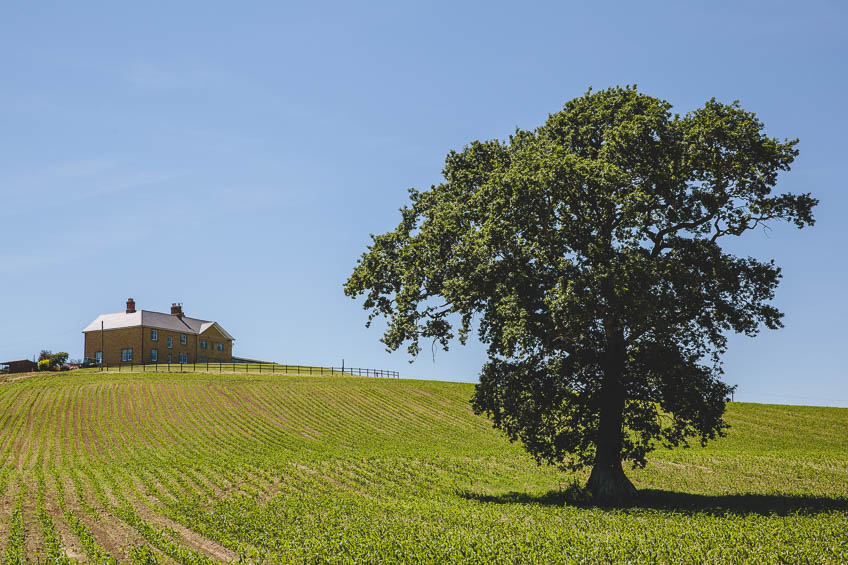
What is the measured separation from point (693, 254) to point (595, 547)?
52.1 feet

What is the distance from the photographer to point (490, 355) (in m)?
30.9

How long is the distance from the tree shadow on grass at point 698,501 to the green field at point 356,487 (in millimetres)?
137

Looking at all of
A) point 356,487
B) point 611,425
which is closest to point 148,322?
point 356,487

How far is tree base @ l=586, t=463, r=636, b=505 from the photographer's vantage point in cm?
2884

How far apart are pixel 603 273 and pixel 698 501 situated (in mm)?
10544

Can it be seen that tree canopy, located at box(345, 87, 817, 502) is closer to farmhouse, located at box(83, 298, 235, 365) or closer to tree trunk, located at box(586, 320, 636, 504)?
tree trunk, located at box(586, 320, 636, 504)

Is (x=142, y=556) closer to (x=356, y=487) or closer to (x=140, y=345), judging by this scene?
(x=356, y=487)

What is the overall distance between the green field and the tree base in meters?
1.03

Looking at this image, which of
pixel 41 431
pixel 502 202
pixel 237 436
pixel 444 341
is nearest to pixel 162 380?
pixel 41 431

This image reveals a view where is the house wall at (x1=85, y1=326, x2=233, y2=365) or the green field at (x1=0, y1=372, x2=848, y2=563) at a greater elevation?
the house wall at (x1=85, y1=326, x2=233, y2=365)

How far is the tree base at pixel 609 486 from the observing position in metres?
28.8

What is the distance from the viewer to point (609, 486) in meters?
29.3

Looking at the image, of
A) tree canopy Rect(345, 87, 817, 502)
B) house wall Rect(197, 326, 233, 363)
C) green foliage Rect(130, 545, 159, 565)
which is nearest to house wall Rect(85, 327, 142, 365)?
house wall Rect(197, 326, 233, 363)

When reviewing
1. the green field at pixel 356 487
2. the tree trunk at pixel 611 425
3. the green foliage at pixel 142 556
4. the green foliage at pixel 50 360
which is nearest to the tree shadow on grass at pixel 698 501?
the green field at pixel 356 487
